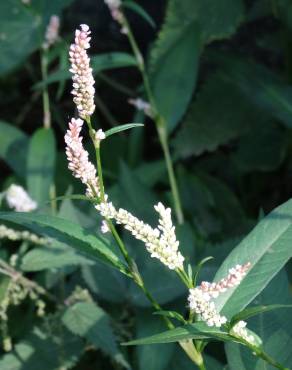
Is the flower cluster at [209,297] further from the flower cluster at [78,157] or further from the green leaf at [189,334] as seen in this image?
the flower cluster at [78,157]

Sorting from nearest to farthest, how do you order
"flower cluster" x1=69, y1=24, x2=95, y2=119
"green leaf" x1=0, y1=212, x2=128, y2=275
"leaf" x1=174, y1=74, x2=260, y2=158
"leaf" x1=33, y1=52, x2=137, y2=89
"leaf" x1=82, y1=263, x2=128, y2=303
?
"flower cluster" x1=69, y1=24, x2=95, y2=119, "green leaf" x1=0, y1=212, x2=128, y2=275, "leaf" x1=82, y1=263, x2=128, y2=303, "leaf" x1=33, y1=52, x2=137, y2=89, "leaf" x1=174, y1=74, x2=260, y2=158

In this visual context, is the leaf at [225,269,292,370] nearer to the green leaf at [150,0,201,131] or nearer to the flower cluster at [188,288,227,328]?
the flower cluster at [188,288,227,328]

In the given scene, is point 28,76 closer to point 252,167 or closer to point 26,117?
point 26,117

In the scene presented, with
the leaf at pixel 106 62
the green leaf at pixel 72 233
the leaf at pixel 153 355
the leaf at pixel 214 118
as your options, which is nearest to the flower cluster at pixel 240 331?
the green leaf at pixel 72 233

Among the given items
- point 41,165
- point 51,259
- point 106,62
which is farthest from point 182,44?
point 51,259

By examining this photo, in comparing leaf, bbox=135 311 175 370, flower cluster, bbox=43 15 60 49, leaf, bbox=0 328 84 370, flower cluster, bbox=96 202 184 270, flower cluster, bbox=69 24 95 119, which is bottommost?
leaf, bbox=0 328 84 370

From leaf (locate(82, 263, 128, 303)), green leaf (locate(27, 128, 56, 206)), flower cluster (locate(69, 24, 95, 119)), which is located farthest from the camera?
green leaf (locate(27, 128, 56, 206))

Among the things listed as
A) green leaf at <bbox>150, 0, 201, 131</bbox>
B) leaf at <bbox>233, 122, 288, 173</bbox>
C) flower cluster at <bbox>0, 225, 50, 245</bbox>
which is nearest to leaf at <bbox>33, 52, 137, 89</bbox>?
green leaf at <bbox>150, 0, 201, 131</bbox>
